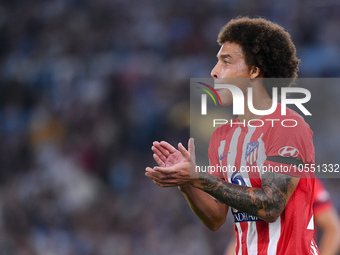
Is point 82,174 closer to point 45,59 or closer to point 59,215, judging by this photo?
point 59,215

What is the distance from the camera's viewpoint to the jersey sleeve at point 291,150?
238 cm

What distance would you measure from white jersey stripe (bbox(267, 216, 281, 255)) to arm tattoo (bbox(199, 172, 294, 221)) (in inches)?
5.8

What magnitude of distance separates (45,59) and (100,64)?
3.41 ft

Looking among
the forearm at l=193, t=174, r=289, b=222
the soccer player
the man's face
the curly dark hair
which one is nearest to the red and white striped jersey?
the soccer player

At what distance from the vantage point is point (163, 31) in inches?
312

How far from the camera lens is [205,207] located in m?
2.83

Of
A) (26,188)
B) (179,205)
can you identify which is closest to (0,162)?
(26,188)

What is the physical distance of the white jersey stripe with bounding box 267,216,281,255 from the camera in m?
2.49

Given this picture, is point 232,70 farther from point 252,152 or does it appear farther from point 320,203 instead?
point 320,203

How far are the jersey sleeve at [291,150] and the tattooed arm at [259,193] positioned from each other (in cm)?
5

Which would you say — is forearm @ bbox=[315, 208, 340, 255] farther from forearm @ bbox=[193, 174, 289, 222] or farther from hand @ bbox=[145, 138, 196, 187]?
hand @ bbox=[145, 138, 196, 187]

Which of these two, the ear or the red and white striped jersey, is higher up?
the ear

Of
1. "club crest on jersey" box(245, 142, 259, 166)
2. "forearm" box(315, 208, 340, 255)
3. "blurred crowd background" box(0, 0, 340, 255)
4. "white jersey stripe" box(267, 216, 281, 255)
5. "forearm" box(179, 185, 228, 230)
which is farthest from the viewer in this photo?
"blurred crowd background" box(0, 0, 340, 255)

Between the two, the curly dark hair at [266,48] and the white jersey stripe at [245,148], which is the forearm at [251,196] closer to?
the white jersey stripe at [245,148]
